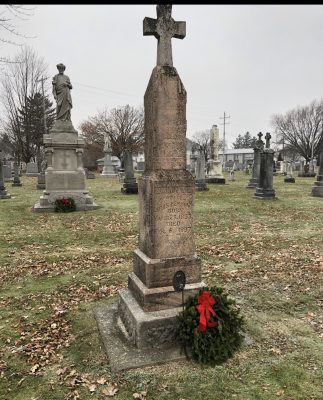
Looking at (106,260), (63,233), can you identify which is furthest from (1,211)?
(106,260)

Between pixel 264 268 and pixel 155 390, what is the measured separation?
4.05 meters

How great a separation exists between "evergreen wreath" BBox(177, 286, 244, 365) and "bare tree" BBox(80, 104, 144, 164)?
4577 cm

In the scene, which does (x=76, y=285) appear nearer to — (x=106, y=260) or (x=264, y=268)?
(x=106, y=260)

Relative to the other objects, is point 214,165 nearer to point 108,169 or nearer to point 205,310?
point 108,169

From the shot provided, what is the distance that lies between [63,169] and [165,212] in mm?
10201

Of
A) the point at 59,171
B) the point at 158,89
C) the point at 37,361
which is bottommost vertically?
the point at 37,361

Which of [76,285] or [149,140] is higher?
[149,140]

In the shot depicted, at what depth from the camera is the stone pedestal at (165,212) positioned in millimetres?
3969

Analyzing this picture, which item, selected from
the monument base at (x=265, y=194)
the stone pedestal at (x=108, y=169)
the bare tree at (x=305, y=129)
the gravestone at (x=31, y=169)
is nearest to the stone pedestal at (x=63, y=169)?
the monument base at (x=265, y=194)

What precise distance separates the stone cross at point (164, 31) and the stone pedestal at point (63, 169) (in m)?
9.75

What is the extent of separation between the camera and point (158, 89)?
3.96 metres

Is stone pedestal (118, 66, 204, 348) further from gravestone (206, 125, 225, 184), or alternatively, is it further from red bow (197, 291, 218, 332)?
gravestone (206, 125, 225, 184)

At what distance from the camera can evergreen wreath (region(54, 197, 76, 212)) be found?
12797mm

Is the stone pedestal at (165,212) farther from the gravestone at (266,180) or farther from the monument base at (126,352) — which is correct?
the gravestone at (266,180)
